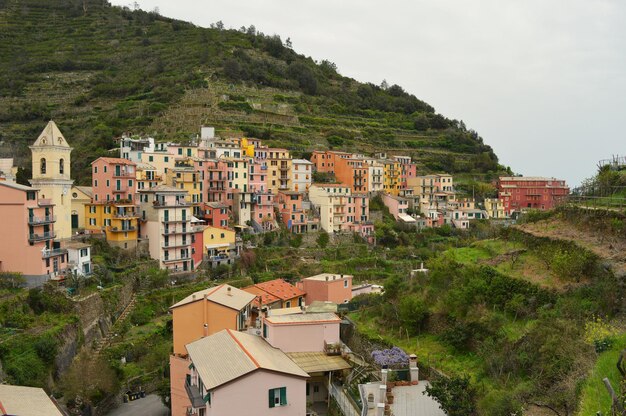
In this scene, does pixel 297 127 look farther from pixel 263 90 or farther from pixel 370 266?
pixel 370 266

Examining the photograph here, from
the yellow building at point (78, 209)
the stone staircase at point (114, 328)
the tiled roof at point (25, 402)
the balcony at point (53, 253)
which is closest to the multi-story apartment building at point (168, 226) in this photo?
the yellow building at point (78, 209)

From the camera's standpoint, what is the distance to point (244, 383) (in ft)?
50.1

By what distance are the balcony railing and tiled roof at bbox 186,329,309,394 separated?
12732 millimetres

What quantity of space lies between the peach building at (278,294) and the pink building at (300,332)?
7.44 meters

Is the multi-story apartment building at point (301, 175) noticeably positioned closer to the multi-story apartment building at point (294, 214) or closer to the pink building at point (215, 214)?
the multi-story apartment building at point (294, 214)

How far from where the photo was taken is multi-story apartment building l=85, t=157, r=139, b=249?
3478 centimetres

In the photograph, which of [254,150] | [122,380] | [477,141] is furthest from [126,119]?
[477,141]

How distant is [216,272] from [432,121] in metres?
44.6

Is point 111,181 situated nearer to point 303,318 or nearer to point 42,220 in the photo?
point 42,220

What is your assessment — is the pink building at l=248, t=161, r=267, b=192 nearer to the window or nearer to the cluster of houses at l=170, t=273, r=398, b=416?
the cluster of houses at l=170, t=273, r=398, b=416

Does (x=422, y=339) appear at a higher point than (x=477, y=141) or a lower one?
lower

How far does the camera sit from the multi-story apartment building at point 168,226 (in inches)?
1364

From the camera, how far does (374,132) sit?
2616 inches

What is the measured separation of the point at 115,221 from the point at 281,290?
1139 cm
